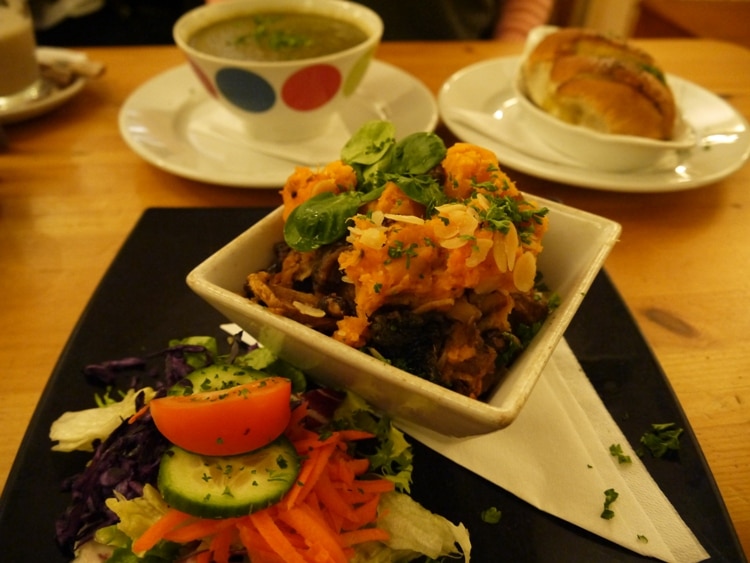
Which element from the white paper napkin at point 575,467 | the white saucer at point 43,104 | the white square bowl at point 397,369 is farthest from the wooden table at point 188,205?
the white square bowl at point 397,369

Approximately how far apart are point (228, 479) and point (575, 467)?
0.58m

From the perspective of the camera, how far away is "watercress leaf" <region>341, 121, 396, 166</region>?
42.8 inches

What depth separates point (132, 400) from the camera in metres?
1.13

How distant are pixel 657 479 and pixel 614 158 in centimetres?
107

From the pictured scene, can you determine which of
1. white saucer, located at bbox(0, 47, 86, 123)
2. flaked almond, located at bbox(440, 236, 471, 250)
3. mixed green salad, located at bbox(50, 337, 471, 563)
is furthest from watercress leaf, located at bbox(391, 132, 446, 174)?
white saucer, located at bbox(0, 47, 86, 123)

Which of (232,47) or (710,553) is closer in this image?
(710,553)

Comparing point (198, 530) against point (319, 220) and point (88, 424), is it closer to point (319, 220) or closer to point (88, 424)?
point (88, 424)

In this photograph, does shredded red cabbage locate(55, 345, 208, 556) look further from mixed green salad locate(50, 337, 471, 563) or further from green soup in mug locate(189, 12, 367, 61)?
green soup in mug locate(189, 12, 367, 61)

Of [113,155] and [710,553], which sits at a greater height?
[710,553]

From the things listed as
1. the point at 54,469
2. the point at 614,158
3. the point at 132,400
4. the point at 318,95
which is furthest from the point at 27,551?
the point at 614,158

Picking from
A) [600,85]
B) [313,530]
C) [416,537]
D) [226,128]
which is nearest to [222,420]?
[313,530]

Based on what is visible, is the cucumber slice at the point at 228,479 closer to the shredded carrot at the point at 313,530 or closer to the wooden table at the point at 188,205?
the shredded carrot at the point at 313,530

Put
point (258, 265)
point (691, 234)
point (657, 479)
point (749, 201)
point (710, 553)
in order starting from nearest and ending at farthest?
point (710, 553) → point (657, 479) → point (258, 265) → point (691, 234) → point (749, 201)

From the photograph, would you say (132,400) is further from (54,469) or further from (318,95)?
(318,95)
